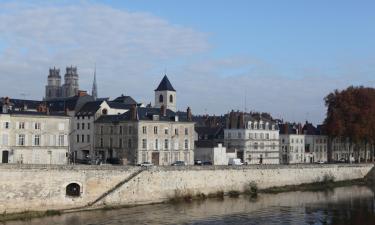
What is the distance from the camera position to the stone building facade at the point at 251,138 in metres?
74.6

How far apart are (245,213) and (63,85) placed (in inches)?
4568

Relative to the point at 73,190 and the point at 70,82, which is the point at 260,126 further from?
the point at 70,82

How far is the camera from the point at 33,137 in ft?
181

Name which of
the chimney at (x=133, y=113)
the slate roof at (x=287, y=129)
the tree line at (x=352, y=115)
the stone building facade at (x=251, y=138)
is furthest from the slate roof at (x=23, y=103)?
the slate roof at (x=287, y=129)

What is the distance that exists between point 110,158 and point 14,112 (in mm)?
12347

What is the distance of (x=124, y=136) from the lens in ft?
204

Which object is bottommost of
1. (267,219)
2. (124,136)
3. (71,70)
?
(267,219)

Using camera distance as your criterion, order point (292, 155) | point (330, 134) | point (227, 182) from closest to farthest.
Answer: point (227, 182) → point (330, 134) → point (292, 155)

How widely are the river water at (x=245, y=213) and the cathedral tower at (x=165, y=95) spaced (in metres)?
30.3

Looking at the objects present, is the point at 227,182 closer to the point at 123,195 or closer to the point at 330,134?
the point at 123,195

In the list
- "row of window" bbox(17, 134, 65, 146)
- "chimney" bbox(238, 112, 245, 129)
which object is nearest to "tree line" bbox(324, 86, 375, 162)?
"chimney" bbox(238, 112, 245, 129)

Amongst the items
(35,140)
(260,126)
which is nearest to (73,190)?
(35,140)

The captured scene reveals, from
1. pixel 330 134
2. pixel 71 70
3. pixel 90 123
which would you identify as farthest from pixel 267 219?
pixel 71 70

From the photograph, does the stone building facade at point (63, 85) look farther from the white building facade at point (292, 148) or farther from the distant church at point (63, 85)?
the white building facade at point (292, 148)
